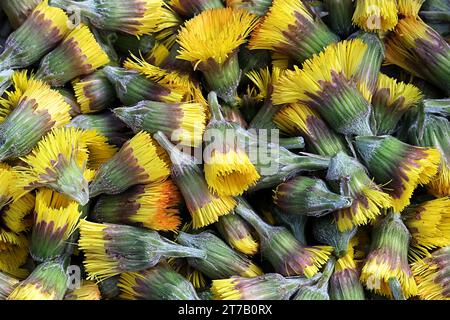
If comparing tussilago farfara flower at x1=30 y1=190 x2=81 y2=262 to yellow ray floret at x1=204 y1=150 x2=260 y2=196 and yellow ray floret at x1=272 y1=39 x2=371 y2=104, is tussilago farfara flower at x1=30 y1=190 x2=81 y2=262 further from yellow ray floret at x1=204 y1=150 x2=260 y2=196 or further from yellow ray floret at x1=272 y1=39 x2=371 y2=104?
yellow ray floret at x1=272 y1=39 x2=371 y2=104

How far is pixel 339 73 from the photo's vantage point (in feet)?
5.99

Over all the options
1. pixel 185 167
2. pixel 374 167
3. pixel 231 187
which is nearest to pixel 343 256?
pixel 374 167

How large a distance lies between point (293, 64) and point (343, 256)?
583 millimetres

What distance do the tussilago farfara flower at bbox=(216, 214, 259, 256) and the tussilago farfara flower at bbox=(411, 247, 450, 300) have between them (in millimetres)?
460

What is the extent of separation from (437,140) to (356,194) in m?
0.32

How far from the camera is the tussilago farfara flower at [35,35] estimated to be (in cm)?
189

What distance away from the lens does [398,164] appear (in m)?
1.78

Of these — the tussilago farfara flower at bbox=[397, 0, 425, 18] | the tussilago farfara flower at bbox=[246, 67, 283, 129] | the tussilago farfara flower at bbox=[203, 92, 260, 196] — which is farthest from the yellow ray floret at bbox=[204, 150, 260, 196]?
the tussilago farfara flower at bbox=[397, 0, 425, 18]

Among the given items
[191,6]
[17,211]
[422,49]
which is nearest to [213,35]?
A: [191,6]

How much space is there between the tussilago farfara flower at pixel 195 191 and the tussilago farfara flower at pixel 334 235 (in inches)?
10.4

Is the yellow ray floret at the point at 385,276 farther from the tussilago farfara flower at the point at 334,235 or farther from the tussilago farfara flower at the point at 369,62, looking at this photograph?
the tussilago farfara flower at the point at 369,62

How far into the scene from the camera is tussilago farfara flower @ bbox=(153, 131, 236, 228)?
178 centimetres

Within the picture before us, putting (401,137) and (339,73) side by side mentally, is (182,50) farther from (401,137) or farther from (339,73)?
(401,137)

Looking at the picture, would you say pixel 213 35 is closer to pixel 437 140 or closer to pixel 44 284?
pixel 437 140
